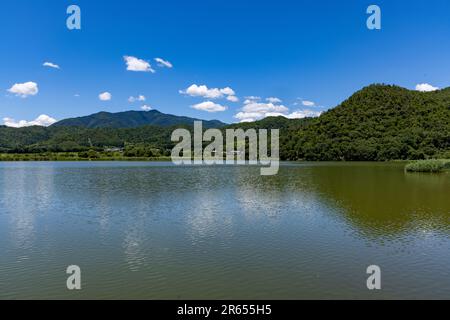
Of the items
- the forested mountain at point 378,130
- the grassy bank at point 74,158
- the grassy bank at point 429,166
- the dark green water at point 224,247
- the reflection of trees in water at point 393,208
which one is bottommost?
the dark green water at point 224,247

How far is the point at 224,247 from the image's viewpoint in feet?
52.1

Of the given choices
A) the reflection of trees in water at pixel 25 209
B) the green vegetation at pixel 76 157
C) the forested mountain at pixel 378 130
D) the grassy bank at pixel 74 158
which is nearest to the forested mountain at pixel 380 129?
the forested mountain at pixel 378 130

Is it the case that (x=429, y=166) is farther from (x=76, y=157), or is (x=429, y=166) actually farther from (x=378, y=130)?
(x=76, y=157)

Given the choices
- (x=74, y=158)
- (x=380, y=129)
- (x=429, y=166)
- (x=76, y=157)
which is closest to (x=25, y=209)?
(x=429, y=166)

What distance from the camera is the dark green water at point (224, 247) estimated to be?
37.5 feet

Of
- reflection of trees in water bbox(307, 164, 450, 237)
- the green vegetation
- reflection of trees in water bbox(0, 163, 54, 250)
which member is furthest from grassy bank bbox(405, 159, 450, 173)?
the green vegetation

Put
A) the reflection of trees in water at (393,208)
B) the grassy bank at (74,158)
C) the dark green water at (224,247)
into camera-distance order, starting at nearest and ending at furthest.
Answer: the dark green water at (224,247), the reflection of trees in water at (393,208), the grassy bank at (74,158)

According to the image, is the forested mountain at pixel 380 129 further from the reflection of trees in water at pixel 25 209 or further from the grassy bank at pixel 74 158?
the reflection of trees in water at pixel 25 209

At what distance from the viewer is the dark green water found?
450 inches

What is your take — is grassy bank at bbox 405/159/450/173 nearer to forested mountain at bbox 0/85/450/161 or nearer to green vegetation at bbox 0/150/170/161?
forested mountain at bbox 0/85/450/161

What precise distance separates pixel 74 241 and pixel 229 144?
155443 mm

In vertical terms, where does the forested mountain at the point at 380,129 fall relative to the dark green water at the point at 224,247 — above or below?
above
